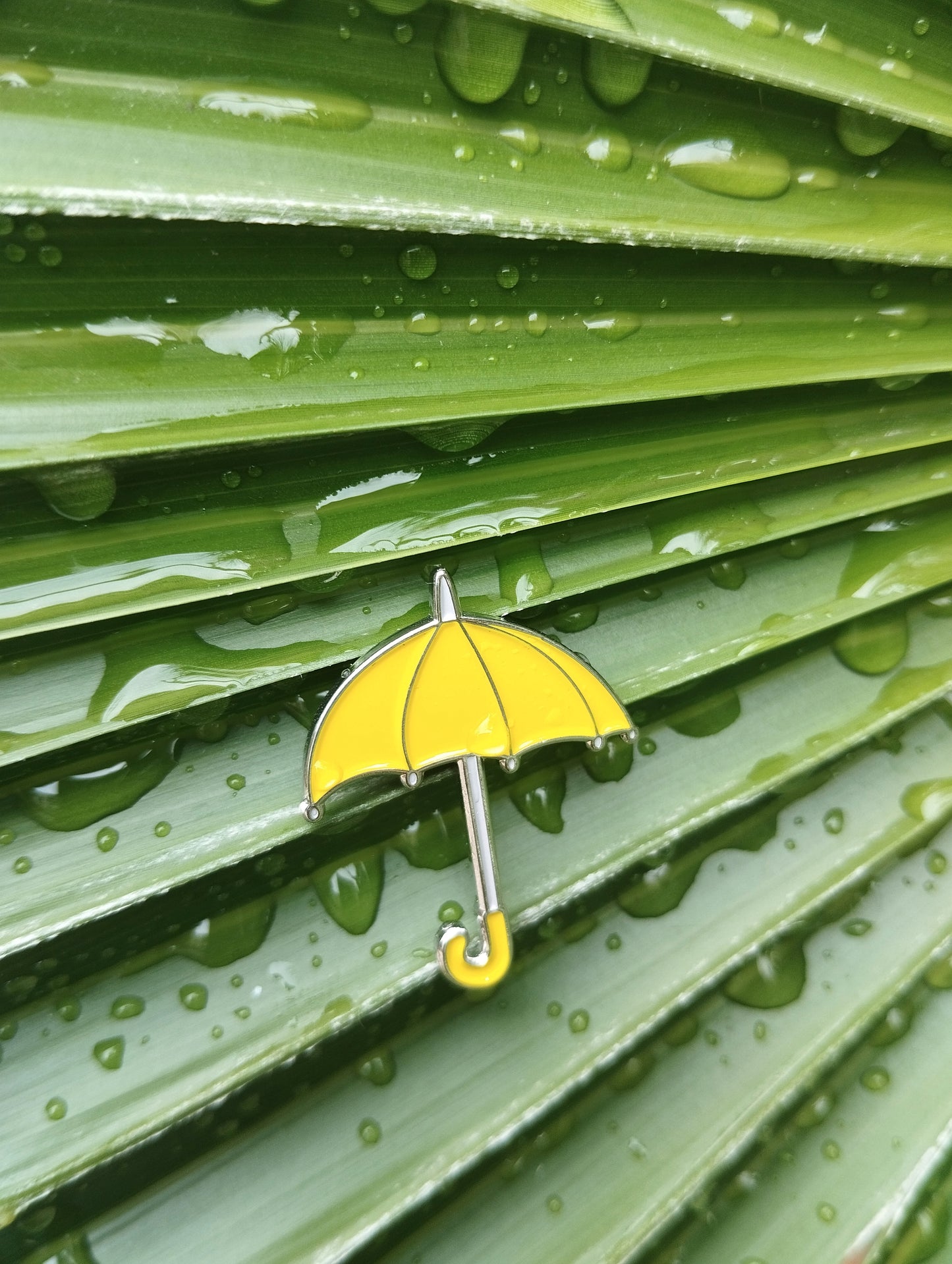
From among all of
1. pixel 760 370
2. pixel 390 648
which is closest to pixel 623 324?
pixel 760 370

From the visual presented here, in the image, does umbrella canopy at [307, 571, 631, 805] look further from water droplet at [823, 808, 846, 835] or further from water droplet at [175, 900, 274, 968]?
water droplet at [823, 808, 846, 835]

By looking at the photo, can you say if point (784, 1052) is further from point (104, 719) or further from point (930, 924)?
point (104, 719)

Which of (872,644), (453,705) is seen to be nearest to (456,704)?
(453,705)

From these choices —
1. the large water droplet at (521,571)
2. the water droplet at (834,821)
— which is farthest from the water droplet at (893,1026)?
the large water droplet at (521,571)

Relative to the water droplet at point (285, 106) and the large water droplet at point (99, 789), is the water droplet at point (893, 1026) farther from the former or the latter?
the water droplet at point (285, 106)

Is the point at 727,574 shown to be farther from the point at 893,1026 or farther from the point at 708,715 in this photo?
the point at 893,1026

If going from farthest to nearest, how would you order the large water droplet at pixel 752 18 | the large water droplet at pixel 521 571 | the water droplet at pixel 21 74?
1. the large water droplet at pixel 521 571
2. the large water droplet at pixel 752 18
3. the water droplet at pixel 21 74
